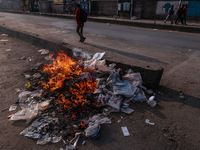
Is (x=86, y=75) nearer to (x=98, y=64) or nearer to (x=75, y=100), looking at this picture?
(x=98, y=64)

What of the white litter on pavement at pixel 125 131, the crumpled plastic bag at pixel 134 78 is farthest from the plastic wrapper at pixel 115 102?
the crumpled plastic bag at pixel 134 78

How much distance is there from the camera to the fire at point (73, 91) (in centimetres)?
258

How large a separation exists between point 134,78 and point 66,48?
2825 mm

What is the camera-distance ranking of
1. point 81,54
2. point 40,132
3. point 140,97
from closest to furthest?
1. point 40,132
2. point 140,97
3. point 81,54

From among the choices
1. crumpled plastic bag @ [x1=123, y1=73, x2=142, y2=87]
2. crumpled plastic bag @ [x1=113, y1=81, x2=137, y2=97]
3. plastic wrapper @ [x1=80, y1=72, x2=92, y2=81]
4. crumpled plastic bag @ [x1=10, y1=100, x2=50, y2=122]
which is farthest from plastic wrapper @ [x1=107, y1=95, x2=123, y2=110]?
crumpled plastic bag @ [x1=10, y1=100, x2=50, y2=122]

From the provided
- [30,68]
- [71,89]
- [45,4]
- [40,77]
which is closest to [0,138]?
[71,89]

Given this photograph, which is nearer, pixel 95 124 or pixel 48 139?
pixel 48 139

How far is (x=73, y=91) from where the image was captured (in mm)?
2959

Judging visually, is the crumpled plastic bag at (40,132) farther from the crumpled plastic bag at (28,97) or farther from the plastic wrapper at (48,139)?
the crumpled plastic bag at (28,97)

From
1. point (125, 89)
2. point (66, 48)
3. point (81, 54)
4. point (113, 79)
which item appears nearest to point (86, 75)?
point (113, 79)

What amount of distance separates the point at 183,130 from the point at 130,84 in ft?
4.17

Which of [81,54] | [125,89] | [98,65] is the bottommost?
[125,89]

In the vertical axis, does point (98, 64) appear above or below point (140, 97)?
above

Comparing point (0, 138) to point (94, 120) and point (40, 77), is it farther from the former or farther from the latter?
point (40, 77)
